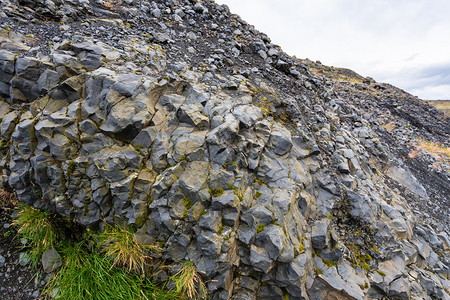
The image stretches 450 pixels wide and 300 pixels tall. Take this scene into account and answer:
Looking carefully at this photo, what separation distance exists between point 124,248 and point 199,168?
9.92 ft

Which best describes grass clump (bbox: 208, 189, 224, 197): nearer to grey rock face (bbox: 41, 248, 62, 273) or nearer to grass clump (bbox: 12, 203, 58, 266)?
grey rock face (bbox: 41, 248, 62, 273)

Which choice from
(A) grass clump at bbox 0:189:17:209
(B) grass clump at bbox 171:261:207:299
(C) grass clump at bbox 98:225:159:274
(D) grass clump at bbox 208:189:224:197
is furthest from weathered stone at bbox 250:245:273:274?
(A) grass clump at bbox 0:189:17:209

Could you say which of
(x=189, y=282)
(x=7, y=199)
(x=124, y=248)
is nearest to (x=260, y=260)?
(x=189, y=282)

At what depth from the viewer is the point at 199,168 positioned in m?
5.87

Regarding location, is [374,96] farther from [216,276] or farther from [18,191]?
[18,191]

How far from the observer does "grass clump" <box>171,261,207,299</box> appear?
5.16 metres

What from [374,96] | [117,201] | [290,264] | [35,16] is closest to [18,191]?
[117,201]

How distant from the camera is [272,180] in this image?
20.9ft

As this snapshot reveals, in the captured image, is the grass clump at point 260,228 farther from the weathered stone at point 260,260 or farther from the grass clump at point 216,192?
the grass clump at point 216,192

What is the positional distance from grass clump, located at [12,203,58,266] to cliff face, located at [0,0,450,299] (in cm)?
38

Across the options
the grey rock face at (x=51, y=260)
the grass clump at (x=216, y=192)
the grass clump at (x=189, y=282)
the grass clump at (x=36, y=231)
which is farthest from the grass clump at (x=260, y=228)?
the grass clump at (x=36, y=231)

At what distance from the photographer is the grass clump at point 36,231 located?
605 centimetres

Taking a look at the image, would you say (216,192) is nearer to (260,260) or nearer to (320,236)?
(260,260)

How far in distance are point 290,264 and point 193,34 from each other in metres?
11.2
